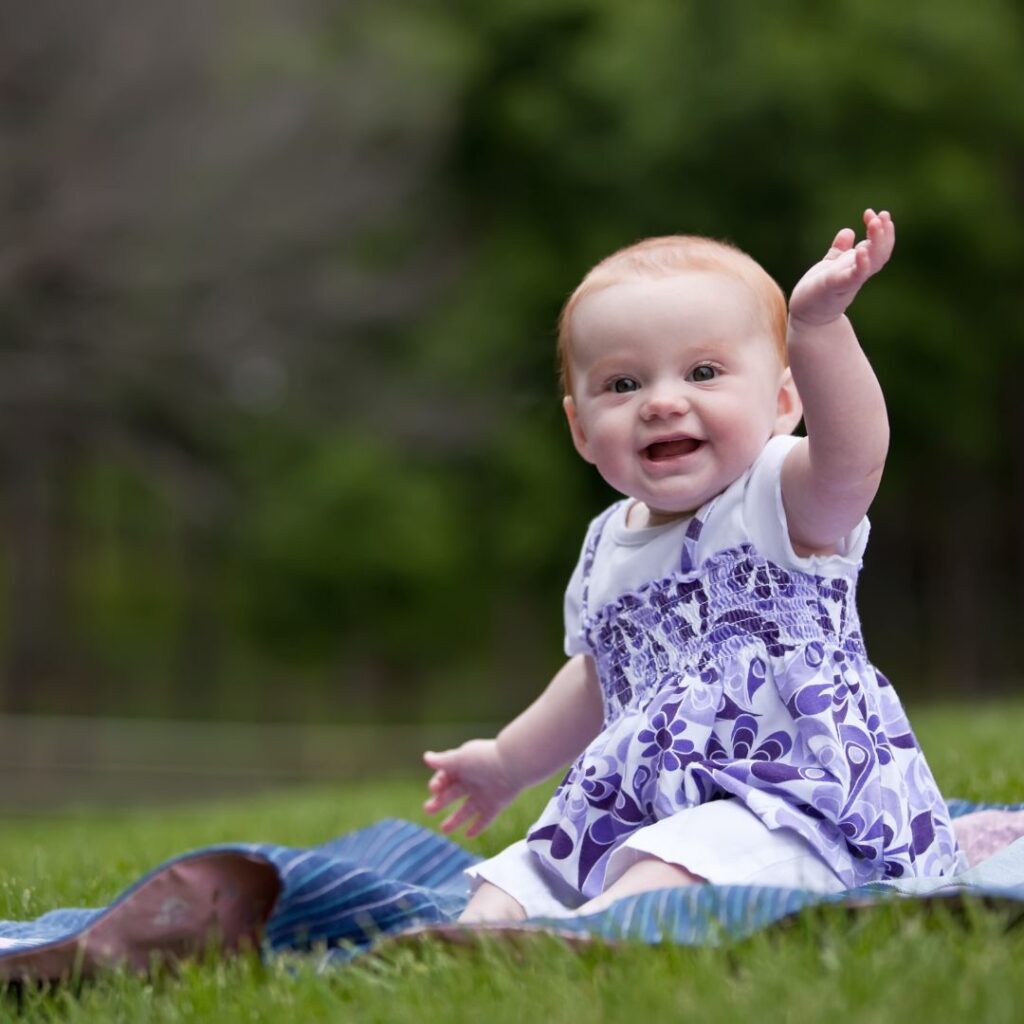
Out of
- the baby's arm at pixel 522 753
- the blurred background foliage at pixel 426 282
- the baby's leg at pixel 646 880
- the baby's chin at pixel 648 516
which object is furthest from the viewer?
the blurred background foliage at pixel 426 282

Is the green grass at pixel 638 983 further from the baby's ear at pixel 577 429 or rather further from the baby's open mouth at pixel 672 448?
the baby's ear at pixel 577 429

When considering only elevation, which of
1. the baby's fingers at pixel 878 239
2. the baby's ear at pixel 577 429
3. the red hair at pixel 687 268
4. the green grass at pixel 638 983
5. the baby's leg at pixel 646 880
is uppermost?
the red hair at pixel 687 268

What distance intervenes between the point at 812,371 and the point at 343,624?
632 inches

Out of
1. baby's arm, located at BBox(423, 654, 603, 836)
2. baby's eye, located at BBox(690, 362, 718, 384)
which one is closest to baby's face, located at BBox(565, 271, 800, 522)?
baby's eye, located at BBox(690, 362, 718, 384)

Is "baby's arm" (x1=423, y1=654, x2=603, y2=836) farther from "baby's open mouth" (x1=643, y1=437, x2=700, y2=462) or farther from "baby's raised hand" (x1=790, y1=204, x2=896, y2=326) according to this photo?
"baby's raised hand" (x1=790, y1=204, x2=896, y2=326)

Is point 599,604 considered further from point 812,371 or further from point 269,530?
point 269,530

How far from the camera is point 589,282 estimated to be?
262 cm

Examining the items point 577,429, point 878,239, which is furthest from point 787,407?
point 878,239

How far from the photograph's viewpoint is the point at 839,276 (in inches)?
86.8

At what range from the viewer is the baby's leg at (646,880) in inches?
85.5

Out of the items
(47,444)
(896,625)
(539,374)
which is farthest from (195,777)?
(896,625)

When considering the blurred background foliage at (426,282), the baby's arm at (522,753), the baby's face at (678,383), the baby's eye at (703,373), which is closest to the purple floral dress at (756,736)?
the baby's face at (678,383)

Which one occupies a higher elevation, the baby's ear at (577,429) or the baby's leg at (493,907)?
the baby's ear at (577,429)

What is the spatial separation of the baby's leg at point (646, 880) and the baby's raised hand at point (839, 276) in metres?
0.78
